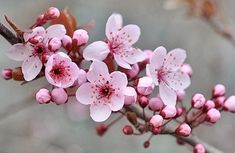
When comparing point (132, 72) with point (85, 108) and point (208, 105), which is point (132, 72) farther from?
point (85, 108)

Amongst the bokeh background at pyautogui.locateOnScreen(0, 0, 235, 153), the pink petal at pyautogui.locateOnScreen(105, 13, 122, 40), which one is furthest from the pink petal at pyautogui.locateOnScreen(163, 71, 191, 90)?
the bokeh background at pyautogui.locateOnScreen(0, 0, 235, 153)

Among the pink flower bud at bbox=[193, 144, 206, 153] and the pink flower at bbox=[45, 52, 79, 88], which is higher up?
the pink flower at bbox=[45, 52, 79, 88]

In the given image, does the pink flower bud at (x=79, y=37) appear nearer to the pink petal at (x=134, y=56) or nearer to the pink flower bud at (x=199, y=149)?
the pink petal at (x=134, y=56)

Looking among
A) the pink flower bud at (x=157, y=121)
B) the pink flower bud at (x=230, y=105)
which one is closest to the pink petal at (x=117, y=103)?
the pink flower bud at (x=157, y=121)

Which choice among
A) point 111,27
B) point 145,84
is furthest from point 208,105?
point 111,27

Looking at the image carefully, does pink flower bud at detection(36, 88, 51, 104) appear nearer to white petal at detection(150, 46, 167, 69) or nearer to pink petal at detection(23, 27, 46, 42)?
pink petal at detection(23, 27, 46, 42)

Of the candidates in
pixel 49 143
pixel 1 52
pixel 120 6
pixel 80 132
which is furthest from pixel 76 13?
pixel 49 143

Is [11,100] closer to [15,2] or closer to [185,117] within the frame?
[15,2]
